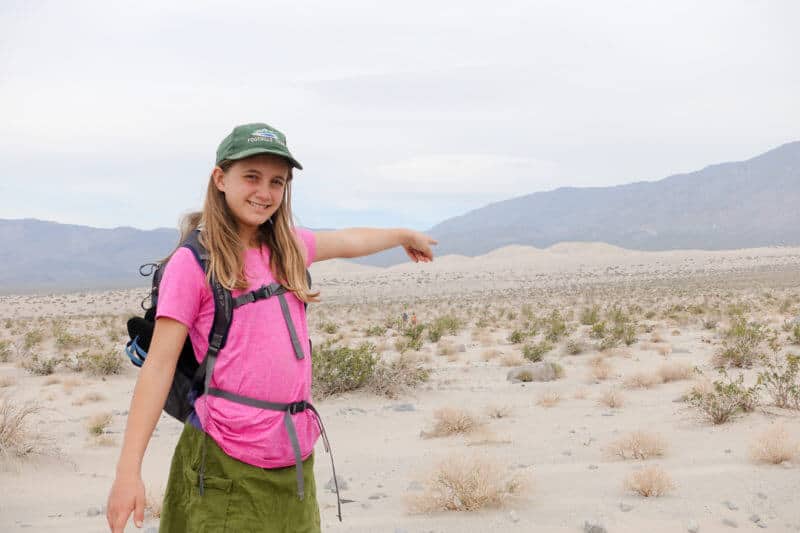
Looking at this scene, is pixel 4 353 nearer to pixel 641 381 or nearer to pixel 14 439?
pixel 14 439

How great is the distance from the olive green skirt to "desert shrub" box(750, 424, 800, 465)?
4451mm

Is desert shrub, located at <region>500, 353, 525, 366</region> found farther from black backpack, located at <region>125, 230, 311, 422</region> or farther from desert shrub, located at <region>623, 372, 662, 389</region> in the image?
black backpack, located at <region>125, 230, 311, 422</region>

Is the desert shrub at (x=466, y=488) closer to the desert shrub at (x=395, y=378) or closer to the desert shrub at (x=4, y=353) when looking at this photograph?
the desert shrub at (x=395, y=378)

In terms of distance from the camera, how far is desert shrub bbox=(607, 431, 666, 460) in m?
5.76

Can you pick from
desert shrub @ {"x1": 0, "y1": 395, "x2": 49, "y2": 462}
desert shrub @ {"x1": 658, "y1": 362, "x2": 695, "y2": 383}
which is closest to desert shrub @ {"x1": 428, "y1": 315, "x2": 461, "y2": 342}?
desert shrub @ {"x1": 658, "y1": 362, "x2": 695, "y2": 383}

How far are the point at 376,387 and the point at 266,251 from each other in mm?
7119

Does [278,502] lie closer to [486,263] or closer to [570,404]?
[570,404]

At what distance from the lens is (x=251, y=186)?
2248mm

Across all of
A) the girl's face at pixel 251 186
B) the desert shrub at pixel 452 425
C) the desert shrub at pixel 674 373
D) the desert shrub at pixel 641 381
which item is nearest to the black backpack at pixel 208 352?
the girl's face at pixel 251 186

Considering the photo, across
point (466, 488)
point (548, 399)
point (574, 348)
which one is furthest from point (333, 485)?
point (574, 348)

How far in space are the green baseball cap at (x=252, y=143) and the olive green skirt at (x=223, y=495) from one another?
831 mm

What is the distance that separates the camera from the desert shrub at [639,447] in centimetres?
576

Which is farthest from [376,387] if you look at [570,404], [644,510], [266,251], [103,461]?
[266,251]

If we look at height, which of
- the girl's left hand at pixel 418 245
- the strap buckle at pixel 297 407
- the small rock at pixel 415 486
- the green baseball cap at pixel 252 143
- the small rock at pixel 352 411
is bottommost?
the small rock at pixel 352 411
